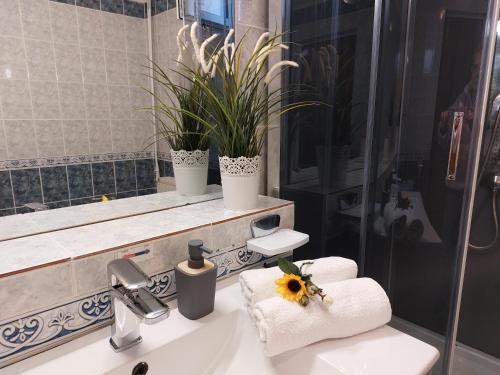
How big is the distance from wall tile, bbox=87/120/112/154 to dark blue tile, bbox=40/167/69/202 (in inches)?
3.9

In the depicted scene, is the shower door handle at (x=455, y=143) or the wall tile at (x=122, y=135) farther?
the shower door handle at (x=455, y=143)

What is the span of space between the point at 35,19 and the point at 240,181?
0.69m

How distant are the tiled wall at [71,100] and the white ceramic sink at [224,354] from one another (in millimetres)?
405

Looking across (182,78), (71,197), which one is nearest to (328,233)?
(182,78)

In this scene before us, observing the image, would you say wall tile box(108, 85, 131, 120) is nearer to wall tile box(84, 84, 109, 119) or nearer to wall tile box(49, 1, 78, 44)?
wall tile box(84, 84, 109, 119)

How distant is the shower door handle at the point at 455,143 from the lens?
4.81ft

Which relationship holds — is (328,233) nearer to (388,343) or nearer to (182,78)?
(388,343)

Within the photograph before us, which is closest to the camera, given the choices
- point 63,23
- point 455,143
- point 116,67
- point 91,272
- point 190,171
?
point 91,272

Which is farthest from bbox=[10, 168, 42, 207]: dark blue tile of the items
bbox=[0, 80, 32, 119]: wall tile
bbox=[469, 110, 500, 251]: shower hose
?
bbox=[469, 110, 500, 251]: shower hose

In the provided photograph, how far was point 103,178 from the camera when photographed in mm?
972

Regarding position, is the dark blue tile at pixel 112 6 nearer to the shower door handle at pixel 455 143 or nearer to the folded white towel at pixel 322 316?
the folded white towel at pixel 322 316

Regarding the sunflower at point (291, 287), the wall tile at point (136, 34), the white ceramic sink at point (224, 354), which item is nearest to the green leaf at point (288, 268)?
the sunflower at point (291, 287)

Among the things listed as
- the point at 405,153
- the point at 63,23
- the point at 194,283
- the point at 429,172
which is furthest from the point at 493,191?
the point at 63,23

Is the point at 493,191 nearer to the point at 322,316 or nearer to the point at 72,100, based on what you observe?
the point at 322,316
